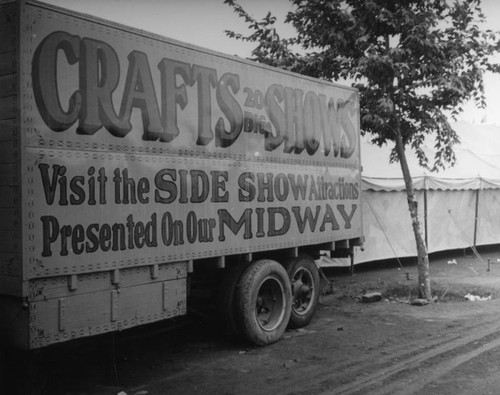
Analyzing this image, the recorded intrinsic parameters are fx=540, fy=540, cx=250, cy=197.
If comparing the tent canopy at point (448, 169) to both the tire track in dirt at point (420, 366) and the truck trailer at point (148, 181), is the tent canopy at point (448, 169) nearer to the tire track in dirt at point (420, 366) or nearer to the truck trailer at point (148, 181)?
the truck trailer at point (148, 181)

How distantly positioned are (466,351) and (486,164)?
1232cm

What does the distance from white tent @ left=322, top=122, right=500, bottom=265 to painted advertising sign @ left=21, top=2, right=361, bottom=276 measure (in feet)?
17.2

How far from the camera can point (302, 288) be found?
27.0 ft

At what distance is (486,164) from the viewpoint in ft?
57.5

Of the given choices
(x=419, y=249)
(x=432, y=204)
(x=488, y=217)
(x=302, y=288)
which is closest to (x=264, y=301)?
(x=302, y=288)

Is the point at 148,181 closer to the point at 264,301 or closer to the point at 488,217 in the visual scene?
the point at 264,301

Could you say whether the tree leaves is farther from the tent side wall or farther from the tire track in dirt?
the tent side wall

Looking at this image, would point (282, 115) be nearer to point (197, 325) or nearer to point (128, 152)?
point (128, 152)

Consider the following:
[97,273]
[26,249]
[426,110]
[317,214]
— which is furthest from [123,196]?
[426,110]

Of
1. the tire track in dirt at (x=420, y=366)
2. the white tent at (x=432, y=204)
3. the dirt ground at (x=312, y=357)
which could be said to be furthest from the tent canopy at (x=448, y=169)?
the tire track in dirt at (x=420, y=366)

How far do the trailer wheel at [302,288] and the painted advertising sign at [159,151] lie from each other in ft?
1.35

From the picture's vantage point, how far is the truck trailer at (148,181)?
454cm

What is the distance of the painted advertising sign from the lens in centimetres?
468

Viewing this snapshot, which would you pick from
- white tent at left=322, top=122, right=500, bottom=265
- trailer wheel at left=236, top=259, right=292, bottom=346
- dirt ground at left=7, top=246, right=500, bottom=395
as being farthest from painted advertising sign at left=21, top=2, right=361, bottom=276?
white tent at left=322, top=122, right=500, bottom=265
